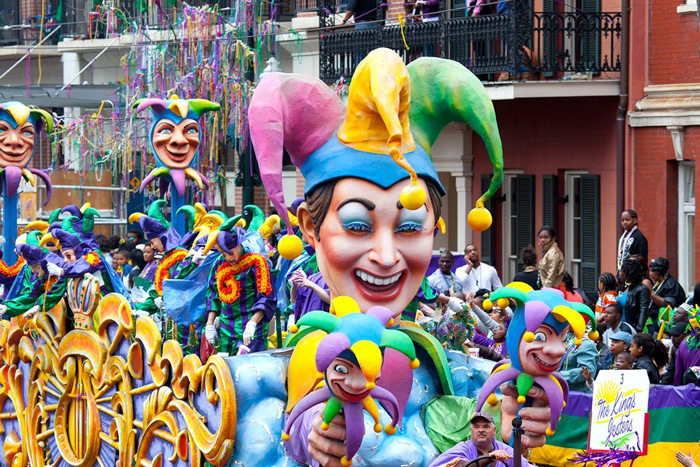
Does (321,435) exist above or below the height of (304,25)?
below

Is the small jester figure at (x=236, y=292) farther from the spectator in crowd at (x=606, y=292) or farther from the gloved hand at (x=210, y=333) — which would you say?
the spectator in crowd at (x=606, y=292)

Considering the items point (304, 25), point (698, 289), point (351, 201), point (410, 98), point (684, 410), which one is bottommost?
point (684, 410)

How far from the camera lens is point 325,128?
7.16m

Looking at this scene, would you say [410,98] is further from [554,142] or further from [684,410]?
[554,142]

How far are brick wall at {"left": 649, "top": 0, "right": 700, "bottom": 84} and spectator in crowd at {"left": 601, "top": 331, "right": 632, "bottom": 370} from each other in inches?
249

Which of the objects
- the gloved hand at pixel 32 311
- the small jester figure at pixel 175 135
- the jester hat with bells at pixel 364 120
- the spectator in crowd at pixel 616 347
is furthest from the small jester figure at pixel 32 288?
the spectator in crowd at pixel 616 347

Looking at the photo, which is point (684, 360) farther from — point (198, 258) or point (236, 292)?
point (198, 258)

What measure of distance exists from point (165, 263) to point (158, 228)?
1.05 meters

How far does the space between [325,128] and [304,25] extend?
48.1 feet

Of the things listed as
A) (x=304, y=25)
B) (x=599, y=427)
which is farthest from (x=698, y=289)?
(x=304, y=25)

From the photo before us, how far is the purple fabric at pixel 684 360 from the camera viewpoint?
9.28 meters

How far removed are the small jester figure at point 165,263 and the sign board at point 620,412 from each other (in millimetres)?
2930

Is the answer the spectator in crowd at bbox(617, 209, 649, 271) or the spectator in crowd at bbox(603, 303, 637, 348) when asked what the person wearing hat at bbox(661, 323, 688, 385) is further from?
the spectator in crowd at bbox(617, 209, 649, 271)

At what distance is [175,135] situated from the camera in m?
11.8
